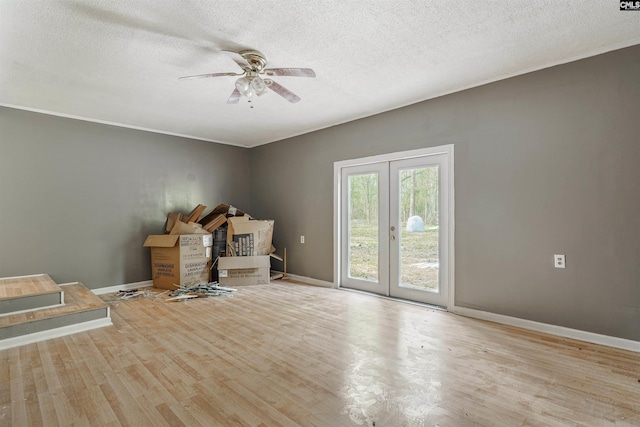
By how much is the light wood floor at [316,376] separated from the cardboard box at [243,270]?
159cm

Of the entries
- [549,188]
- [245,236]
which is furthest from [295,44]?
[245,236]

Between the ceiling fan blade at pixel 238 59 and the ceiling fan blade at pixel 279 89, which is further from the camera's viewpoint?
the ceiling fan blade at pixel 279 89

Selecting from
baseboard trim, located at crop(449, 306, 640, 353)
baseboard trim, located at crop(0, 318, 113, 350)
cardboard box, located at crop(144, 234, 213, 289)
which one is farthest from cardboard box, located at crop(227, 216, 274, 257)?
baseboard trim, located at crop(449, 306, 640, 353)

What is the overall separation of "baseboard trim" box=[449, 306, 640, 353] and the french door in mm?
310

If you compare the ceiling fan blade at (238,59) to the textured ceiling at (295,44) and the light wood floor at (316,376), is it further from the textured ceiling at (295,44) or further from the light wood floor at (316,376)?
the light wood floor at (316,376)

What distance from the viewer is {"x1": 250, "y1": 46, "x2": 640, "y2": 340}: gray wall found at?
2.65 meters

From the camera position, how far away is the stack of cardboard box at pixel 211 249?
4.73 meters

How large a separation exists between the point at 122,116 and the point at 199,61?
93.0 inches

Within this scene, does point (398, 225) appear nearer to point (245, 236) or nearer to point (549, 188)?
point (549, 188)

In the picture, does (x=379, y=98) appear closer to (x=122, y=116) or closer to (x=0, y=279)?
(x=122, y=116)

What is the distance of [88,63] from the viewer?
286 centimetres

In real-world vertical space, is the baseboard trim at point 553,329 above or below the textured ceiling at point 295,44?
below

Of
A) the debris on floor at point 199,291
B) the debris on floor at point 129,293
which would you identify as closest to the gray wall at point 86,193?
the debris on floor at point 129,293

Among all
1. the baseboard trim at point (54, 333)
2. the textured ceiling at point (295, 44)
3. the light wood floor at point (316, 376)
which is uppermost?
the textured ceiling at point (295, 44)
